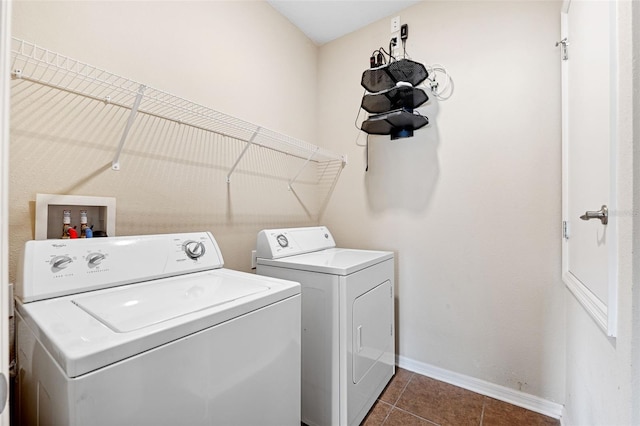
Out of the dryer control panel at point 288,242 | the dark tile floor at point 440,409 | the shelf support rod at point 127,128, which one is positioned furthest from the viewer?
the dryer control panel at point 288,242

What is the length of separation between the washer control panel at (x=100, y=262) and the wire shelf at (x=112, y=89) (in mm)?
423

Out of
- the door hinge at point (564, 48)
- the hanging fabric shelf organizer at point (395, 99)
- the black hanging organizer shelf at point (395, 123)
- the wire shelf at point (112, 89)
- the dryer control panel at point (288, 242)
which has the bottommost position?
the dryer control panel at point (288, 242)

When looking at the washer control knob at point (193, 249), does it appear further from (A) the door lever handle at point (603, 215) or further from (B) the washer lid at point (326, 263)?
(A) the door lever handle at point (603, 215)

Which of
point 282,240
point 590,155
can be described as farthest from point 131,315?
point 590,155

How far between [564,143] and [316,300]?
1576 mm

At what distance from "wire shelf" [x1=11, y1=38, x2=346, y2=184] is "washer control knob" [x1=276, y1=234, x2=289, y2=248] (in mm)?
521

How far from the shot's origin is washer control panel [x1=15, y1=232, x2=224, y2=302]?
89 centimetres

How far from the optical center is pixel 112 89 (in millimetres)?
1249

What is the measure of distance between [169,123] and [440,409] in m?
2.23

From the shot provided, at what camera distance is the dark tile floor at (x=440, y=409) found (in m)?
1.57

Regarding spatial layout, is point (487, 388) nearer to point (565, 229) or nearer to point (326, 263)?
point (565, 229)

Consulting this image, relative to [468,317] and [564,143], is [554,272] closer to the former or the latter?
[468,317]

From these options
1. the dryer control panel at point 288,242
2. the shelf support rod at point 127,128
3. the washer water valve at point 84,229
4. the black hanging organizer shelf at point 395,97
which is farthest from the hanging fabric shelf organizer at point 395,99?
the washer water valve at point 84,229

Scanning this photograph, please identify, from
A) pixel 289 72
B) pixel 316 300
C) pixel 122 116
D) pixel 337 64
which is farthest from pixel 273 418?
pixel 337 64
